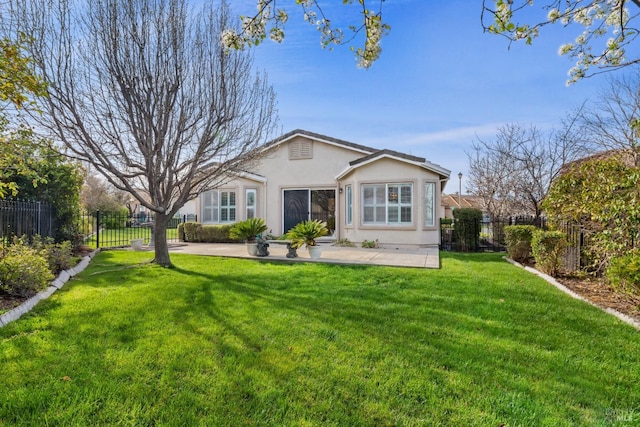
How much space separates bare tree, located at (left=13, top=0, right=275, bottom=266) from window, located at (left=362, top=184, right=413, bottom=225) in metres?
6.74

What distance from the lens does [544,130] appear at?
1688cm

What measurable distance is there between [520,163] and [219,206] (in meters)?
16.1

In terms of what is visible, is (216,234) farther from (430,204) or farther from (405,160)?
(430,204)

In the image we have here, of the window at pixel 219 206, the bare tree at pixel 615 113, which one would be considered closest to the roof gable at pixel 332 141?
the window at pixel 219 206

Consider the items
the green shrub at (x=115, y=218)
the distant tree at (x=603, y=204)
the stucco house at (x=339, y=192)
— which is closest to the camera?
the distant tree at (x=603, y=204)

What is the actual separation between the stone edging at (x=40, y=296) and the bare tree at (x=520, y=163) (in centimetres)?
1678

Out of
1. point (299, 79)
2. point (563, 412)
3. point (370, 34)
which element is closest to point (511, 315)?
point (563, 412)

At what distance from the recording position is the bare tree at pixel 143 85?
710 centimetres

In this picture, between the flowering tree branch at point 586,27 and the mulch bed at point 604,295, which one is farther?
the mulch bed at point 604,295

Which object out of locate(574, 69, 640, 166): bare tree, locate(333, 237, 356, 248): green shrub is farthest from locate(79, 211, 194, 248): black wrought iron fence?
locate(574, 69, 640, 166): bare tree

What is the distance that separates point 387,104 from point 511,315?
11189 mm

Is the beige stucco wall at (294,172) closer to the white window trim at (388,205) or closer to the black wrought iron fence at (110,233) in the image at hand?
the white window trim at (388,205)

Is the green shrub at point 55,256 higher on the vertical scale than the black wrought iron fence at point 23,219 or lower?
lower

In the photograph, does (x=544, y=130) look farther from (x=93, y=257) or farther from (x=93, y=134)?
(x=93, y=257)
